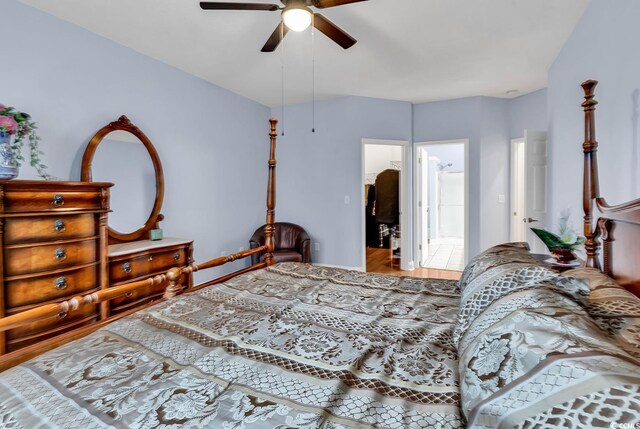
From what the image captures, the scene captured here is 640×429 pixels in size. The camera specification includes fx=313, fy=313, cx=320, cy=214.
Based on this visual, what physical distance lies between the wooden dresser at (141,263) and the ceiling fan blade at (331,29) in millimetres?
2070

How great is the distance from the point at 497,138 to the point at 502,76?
1152 millimetres

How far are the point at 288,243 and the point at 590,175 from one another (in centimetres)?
381

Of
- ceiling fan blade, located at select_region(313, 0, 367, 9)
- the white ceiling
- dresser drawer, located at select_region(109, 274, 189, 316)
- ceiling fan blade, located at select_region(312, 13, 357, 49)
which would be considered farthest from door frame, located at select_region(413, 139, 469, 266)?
dresser drawer, located at select_region(109, 274, 189, 316)

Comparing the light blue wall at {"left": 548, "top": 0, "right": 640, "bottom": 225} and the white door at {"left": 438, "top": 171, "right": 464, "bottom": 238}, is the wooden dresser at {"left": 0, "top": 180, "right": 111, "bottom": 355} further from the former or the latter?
the white door at {"left": 438, "top": 171, "right": 464, "bottom": 238}

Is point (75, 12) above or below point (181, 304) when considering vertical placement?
above

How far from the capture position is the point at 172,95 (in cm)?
350

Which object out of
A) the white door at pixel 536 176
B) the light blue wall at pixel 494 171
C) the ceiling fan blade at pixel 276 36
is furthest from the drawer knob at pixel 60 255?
the light blue wall at pixel 494 171

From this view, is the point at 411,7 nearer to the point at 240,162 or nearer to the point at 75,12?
the point at 75,12

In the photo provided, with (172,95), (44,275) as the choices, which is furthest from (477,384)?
(172,95)

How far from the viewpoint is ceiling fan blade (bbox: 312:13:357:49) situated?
2.12 meters

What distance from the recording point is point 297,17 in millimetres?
1941

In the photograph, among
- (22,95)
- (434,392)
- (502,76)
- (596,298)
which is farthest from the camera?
(502,76)

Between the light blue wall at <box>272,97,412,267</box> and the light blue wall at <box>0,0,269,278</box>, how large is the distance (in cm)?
50

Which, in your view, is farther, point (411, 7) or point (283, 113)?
point (283, 113)
